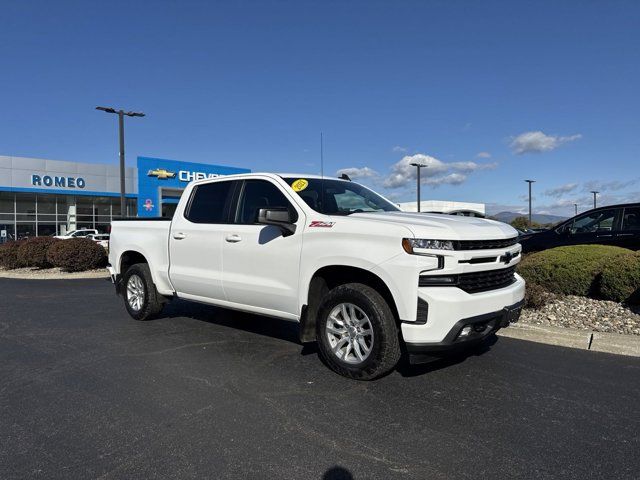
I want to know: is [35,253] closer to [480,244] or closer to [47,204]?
[480,244]

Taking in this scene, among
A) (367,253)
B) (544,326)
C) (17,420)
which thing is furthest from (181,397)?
(544,326)

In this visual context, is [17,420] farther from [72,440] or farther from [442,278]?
[442,278]

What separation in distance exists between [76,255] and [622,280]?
13.3m

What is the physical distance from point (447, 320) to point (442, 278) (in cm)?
34

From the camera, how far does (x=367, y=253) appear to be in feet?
13.8

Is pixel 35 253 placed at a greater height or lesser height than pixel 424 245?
lesser

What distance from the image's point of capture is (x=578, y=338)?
18.5 ft

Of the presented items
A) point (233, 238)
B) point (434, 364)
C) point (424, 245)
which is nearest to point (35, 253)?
point (233, 238)

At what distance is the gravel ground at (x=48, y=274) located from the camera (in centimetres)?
1359

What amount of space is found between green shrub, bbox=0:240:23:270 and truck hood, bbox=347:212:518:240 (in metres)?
14.8

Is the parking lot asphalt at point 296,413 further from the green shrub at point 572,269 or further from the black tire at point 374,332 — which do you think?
the green shrub at point 572,269

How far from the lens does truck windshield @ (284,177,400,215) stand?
5070mm

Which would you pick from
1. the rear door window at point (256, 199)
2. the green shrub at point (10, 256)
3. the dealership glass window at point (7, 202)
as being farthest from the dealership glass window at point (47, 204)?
the rear door window at point (256, 199)

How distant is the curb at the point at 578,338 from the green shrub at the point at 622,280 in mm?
1312
